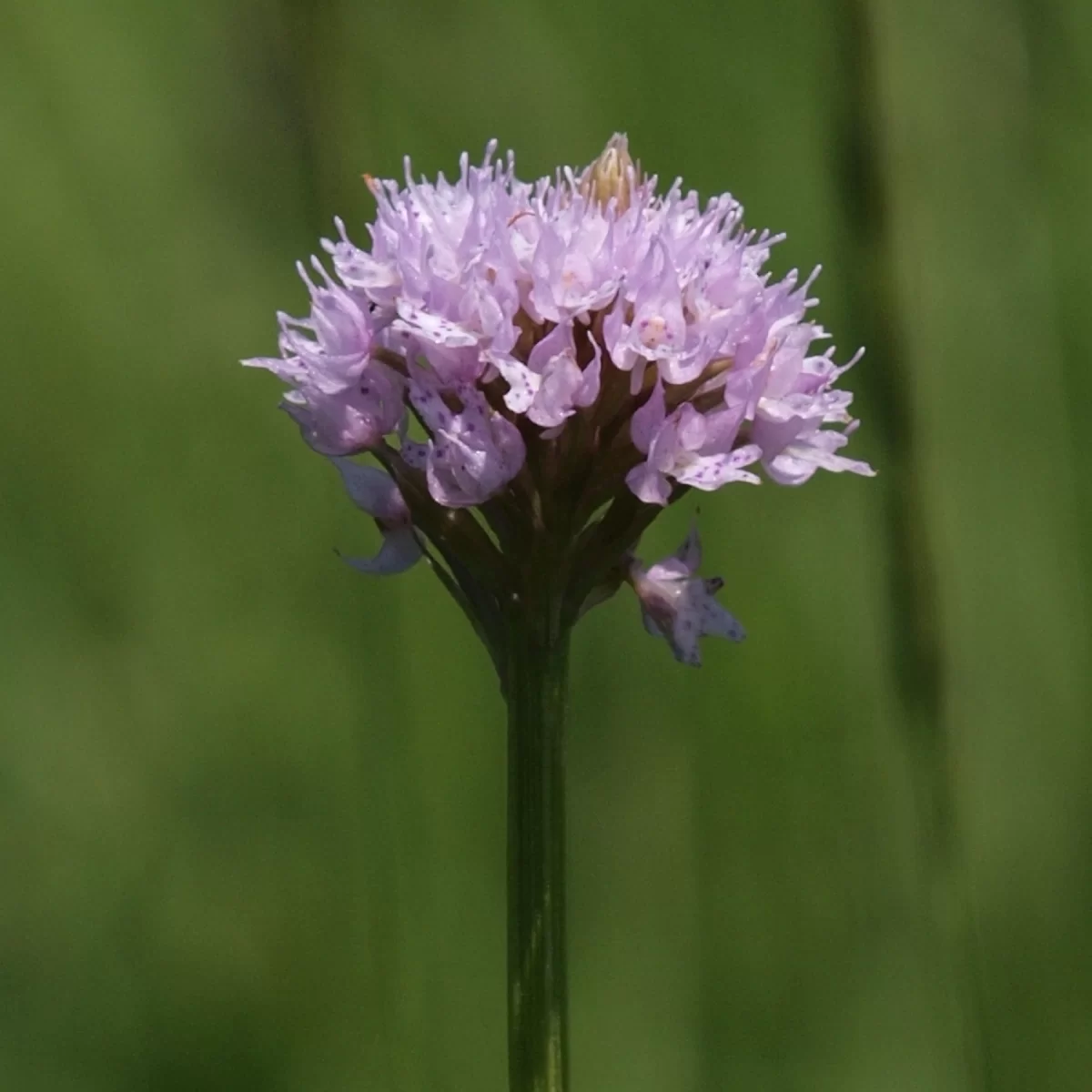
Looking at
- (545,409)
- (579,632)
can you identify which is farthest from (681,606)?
(579,632)

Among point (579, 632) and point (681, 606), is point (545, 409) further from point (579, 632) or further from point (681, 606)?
point (579, 632)

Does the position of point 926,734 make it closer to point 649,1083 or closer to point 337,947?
point 649,1083

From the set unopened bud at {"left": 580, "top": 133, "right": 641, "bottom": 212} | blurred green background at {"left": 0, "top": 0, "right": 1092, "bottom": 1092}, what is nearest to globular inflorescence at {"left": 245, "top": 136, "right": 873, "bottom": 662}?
unopened bud at {"left": 580, "top": 133, "right": 641, "bottom": 212}

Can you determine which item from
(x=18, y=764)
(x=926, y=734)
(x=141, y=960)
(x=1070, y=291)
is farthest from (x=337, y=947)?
(x=1070, y=291)

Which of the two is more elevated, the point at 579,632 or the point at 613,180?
the point at 613,180

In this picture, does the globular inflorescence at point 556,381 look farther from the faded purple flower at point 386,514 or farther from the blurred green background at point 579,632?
the blurred green background at point 579,632

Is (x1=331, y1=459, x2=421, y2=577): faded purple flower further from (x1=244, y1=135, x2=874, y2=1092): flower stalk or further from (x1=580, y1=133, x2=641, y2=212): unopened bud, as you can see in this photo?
(x1=580, y1=133, x2=641, y2=212): unopened bud
